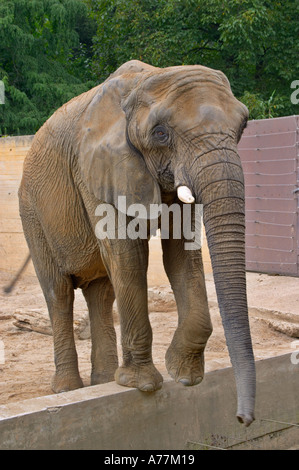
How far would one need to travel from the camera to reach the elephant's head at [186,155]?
11.0 feet

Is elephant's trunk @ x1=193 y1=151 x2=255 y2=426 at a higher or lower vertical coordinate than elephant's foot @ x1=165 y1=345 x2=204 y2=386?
higher

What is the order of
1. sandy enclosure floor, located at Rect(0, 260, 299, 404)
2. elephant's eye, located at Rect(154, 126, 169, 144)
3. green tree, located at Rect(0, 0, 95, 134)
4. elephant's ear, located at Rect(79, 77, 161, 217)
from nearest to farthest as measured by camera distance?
1. elephant's eye, located at Rect(154, 126, 169, 144)
2. elephant's ear, located at Rect(79, 77, 161, 217)
3. sandy enclosure floor, located at Rect(0, 260, 299, 404)
4. green tree, located at Rect(0, 0, 95, 134)

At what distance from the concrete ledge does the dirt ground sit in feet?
0.65

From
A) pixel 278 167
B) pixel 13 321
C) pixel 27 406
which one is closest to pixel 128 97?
pixel 27 406

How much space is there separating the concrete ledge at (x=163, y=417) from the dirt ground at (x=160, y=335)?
0.20m

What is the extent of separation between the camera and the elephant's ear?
3.92m

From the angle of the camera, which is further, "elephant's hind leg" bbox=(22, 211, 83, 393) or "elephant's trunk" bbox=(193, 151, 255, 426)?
"elephant's hind leg" bbox=(22, 211, 83, 393)

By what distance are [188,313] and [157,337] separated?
301cm

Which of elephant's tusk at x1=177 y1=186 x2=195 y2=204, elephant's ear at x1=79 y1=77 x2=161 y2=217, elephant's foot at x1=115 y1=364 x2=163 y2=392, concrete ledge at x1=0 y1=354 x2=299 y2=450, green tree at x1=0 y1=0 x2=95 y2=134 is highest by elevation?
green tree at x1=0 y1=0 x2=95 y2=134

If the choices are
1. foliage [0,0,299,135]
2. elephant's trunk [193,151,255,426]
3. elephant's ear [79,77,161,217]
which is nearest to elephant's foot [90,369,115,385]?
elephant's ear [79,77,161,217]

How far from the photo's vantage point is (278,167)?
973 cm

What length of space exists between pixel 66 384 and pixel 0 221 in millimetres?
7087

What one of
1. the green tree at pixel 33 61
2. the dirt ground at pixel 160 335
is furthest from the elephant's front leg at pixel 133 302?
the green tree at pixel 33 61

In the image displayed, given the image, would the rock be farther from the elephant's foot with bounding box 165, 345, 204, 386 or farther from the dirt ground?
the elephant's foot with bounding box 165, 345, 204, 386
